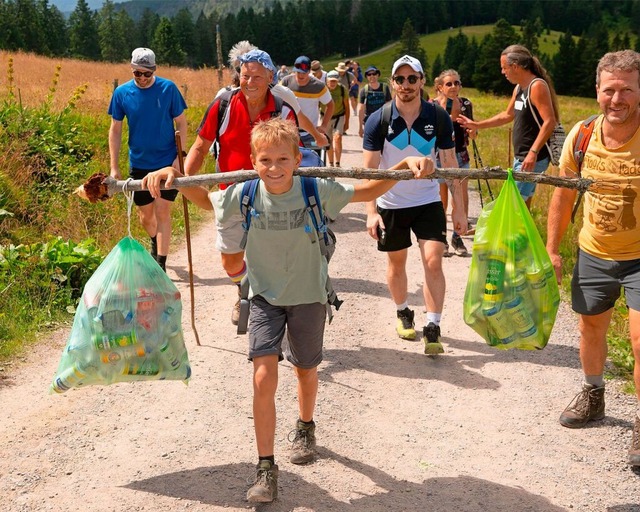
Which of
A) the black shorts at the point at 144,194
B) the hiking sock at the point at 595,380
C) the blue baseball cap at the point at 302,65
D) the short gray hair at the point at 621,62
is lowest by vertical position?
the hiking sock at the point at 595,380

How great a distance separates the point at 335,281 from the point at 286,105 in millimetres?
2554

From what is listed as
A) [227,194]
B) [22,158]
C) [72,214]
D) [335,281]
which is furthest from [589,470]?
[22,158]

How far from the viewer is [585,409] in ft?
15.1

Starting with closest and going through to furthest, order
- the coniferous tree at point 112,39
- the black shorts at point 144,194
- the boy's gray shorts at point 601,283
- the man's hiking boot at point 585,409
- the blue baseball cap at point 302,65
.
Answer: the boy's gray shorts at point 601,283 < the man's hiking boot at point 585,409 < the black shorts at point 144,194 < the blue baseball cap at point 302,65 < the coniferous tree at point 112,39

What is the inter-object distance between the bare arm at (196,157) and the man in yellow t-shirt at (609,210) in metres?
2.38

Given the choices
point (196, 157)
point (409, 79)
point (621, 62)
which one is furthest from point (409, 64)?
point (621, 62)

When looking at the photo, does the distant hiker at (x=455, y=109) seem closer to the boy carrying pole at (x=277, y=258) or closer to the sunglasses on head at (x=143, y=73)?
the sunglasses on head at (x=143, y=73)

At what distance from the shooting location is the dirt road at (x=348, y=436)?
381 centimetres

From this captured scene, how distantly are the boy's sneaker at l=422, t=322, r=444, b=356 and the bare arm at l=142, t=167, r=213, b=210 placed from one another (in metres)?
2.39

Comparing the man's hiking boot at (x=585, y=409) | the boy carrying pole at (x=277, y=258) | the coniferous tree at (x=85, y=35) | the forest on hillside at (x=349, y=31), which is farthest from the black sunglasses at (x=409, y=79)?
the coniferous tree at (x=85, y=35)

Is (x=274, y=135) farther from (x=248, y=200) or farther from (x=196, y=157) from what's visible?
(x=196, y=157)

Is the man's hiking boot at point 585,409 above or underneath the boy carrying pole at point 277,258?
underneath

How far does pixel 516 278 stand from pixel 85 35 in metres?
145

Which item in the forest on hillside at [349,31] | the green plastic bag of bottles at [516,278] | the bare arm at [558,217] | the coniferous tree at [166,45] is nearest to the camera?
the green plastic bag of bottles at [516,278]
